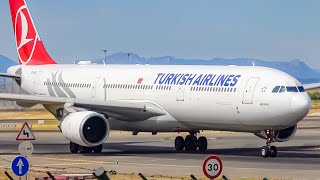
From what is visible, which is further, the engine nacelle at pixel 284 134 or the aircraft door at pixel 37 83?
the aircraft door at pixel 37 83

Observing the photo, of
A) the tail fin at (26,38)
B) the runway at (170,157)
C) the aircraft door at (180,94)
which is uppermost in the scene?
the tail fin at (26,38)

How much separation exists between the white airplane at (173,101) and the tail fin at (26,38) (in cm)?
355

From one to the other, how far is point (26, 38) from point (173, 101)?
16.5 metres

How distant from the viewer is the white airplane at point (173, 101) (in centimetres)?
4338

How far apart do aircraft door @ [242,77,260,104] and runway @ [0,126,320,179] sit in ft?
8.91

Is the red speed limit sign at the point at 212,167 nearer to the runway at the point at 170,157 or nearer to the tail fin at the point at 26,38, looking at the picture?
the runway at the point at 170,157

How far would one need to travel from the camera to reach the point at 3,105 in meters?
152

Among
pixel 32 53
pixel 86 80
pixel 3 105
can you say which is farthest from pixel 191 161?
pixel 3 105

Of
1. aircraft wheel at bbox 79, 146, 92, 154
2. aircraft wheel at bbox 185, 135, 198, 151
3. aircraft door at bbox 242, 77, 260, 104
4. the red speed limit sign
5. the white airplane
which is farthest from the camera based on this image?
aircraft wheel at bbox 185, 135, 198, 151

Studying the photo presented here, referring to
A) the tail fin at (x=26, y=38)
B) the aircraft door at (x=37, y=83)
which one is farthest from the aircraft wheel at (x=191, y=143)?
the tail fin at (x=26, y=38)

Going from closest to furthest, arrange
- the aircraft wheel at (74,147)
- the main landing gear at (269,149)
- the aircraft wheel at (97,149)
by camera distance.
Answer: the main landing gear at (269,149)
the aircraft wheel at (97,149)
the aircraft wheel at (74,147)

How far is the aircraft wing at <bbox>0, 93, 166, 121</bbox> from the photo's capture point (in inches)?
1892

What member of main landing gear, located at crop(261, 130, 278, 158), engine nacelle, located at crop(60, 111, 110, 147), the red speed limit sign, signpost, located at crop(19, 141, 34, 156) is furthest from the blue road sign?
main landing gear, located at crop(261, 130, 278, 158)

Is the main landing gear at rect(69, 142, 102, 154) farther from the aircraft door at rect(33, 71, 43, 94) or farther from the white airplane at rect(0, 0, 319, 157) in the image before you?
the aircraft door at rect(33, 71, 43, 94)
